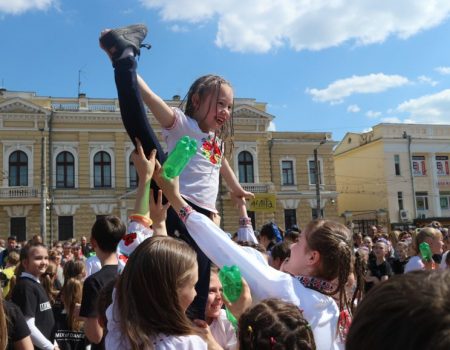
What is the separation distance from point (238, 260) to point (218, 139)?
118cm

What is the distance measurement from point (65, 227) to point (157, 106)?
28011mm

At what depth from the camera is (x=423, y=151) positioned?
120ft

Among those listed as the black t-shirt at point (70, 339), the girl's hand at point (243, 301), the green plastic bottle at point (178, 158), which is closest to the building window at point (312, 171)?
the black t-shirt at point (70, 339)

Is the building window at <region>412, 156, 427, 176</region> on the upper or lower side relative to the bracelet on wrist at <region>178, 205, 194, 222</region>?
upper

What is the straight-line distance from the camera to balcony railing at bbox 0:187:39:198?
2803cm

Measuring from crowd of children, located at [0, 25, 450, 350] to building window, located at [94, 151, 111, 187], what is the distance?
27.4 meters

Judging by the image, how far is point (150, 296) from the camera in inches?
74.4

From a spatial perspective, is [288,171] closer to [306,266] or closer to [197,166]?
[197,166]

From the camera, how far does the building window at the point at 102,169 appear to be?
99.0 ft

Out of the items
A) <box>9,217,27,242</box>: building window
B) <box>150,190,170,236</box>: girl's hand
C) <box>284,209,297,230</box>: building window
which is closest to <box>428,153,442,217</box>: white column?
<box>284,209,297,230</box>: building window

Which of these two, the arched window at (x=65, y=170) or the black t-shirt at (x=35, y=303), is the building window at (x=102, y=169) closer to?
the arched window at (x=65, y=170)

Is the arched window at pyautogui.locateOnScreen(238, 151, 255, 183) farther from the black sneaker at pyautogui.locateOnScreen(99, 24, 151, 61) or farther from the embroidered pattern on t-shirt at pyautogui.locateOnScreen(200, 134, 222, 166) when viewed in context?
the black sneaker at pyautogui.locateOnScreen(99, 24, 151, 61)

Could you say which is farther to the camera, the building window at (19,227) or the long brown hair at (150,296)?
the building window at (19,227)

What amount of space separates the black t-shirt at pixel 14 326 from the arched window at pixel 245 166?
1142 inches
